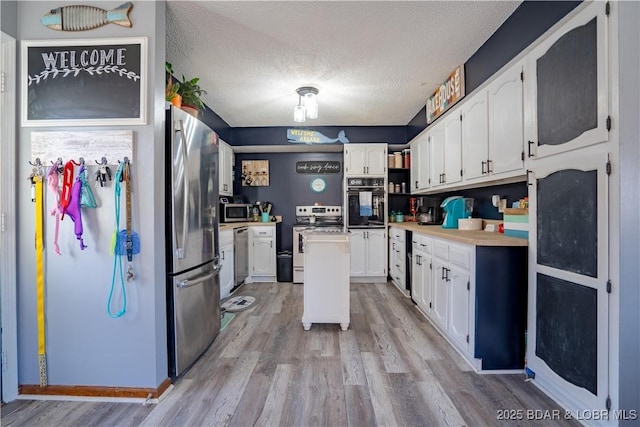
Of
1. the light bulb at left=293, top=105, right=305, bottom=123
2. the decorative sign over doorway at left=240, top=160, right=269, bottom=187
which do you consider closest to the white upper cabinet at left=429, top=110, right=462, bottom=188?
the light bulb at left=293, top=105, right=305, bottom=123

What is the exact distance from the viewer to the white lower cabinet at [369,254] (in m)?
4.32

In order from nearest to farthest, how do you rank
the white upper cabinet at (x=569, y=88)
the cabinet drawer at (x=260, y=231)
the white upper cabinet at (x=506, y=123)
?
1. the white upper cabinet at (x=569, y=88)
2. the white upper cabinet at (x=506, y=123)
3. the cabinet drawer at (x=260, y=231)

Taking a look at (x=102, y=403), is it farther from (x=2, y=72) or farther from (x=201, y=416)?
(x=2, y=72)

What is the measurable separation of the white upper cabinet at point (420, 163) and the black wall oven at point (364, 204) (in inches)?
20.0

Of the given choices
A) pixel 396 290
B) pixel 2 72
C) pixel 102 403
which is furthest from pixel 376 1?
pixel 396 290

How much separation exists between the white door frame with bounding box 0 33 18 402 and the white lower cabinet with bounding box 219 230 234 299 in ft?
6.03

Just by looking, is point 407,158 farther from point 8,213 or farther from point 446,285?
point 8,213

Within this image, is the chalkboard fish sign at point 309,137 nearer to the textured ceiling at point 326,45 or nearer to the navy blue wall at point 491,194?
the textured ceiling at point 326,45

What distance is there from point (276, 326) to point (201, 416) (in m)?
1.21

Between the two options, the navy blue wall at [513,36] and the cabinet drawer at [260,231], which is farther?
the cabinet drawer at [260,231]

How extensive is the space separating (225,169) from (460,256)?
3532 millimetres

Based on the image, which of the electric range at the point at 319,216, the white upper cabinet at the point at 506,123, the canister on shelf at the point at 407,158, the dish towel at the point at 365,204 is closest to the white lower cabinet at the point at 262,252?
the electric range at the point at 319,216

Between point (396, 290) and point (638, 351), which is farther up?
point (638, 351)

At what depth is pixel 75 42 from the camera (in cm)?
165
